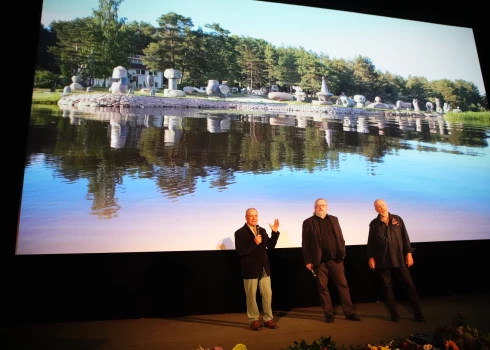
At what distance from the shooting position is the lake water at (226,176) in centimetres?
375

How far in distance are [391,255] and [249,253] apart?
1.41 metres

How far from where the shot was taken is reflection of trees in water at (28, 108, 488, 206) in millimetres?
3881

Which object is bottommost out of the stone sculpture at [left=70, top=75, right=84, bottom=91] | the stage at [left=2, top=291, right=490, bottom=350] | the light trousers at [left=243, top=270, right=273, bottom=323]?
the stage at [left=2, top=291, right=490, bottom=350]

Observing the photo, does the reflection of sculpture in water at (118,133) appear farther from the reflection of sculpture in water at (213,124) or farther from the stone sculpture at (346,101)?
the stone sculpture at (346,101)

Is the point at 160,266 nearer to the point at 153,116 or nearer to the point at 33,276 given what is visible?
the point at 33,276

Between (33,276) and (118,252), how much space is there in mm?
788

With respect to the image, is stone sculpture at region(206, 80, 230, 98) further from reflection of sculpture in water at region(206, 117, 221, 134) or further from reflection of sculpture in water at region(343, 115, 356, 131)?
reflection of sculpture in water at region(343, 115, 356, 131)

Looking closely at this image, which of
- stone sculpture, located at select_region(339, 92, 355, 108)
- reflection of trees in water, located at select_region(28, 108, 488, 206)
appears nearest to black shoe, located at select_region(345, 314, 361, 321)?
reflection of trees in water, located at select_region(28, 108, 488, 206)

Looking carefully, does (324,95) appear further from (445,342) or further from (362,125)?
(445,342)

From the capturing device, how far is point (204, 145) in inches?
170

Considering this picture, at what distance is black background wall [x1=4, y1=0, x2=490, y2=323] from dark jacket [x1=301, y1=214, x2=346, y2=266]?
41cm

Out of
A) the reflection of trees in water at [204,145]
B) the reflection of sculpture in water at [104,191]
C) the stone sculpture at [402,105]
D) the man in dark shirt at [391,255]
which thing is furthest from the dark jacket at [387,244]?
the reflection of sculpture in water at [104,191]

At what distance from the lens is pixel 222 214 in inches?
158

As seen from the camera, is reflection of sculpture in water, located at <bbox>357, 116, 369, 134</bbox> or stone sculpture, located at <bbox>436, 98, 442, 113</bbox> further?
stone sculpture, located at <bbox>436, 98, 442, 113</bbox>
